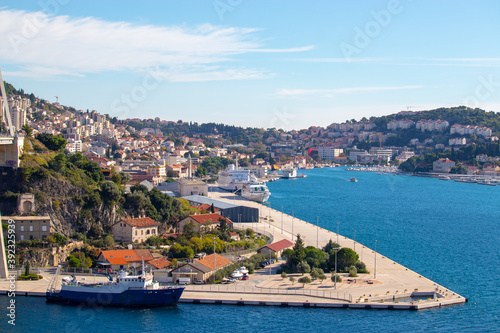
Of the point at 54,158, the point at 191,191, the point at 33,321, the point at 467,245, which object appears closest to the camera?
the point at 33,321

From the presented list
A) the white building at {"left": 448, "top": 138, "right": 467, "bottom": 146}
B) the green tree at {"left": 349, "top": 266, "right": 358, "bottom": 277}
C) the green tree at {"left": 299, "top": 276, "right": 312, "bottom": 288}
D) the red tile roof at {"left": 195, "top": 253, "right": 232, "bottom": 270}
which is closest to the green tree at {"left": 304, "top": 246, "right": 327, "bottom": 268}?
the green tree at {"left": 349, "top": 266, "right": 358, "bottom": 277}

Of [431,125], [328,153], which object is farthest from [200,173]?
[431,125]

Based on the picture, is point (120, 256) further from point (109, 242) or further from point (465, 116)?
point (465, 116)

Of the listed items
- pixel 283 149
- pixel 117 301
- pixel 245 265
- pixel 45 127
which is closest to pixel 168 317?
pixel 117 301

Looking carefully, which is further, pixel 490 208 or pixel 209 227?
pixel 490 208

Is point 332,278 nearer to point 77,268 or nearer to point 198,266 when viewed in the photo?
point 198,266

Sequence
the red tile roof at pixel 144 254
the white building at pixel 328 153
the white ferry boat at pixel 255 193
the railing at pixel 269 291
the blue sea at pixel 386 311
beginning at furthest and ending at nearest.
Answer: the white building at pixel 328 153 → the white ferry boat at pixel 255 193 → the red tile roof at pixel 144 254 → the railing at pixel 269 291 → the blue sea at pixel 386 311

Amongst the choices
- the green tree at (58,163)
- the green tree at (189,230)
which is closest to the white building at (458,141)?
the green tree at (189,230)

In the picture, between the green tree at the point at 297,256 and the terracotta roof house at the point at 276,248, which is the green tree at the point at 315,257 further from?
the terracotta roof house at the point at 276,248
